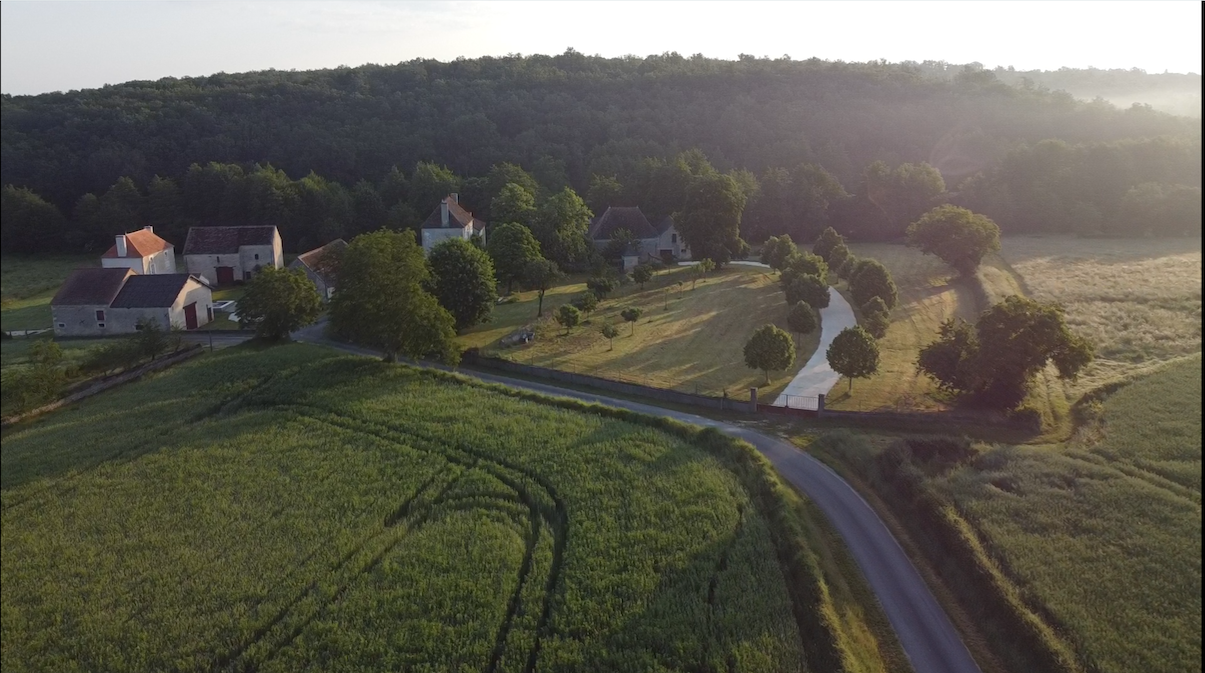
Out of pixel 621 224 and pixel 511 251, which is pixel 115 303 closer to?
pixel 511 251

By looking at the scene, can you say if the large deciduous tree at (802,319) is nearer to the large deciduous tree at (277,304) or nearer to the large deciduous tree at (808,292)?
the large deciduous tree at (808,292)

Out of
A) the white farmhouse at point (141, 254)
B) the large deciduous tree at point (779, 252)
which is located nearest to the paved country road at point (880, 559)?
the large deciduous tree at point (779, 252)

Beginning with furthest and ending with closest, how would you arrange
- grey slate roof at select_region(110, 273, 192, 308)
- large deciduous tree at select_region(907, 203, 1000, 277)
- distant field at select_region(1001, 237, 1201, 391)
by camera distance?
large deciduous tree at select_region(907, 203, 1000, 277) < grey slate roof at select_region(110, 273, 192, 308) < distant field at select_region(1001, 237, 1201, 391)

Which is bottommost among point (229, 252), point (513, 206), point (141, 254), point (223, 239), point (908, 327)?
point (908, 327)

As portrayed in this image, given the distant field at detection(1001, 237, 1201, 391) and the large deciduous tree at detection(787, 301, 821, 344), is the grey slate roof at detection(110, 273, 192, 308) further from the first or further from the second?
the distant field at detection(1001, 237, 1201, 391)

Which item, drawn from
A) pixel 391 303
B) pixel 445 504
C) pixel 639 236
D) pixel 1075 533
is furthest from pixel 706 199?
pixel 1075 533

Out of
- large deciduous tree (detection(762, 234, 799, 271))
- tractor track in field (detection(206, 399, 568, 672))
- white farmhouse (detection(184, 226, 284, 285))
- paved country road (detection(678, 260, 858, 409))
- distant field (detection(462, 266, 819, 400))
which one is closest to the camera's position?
→ tractor track in field (detection(206, 399, 568, 672))

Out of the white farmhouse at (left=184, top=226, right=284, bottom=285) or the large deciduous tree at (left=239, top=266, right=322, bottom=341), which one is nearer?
the large deciduous tree at (left=239, top=266, right=322, bottom=341)

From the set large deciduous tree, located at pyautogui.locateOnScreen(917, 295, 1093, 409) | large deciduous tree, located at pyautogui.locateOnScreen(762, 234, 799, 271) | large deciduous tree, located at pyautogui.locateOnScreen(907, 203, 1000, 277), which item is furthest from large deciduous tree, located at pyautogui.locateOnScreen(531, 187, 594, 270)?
large deciduous tree, located at pyautogui.locateOnScreen(917, 295, 1093, 409)
